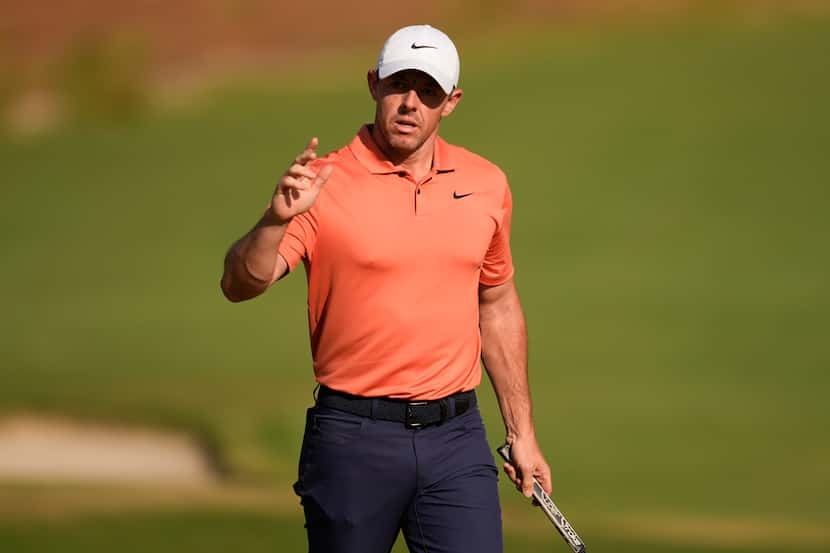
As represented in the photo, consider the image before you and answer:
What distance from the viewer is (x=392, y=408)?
4137 mm

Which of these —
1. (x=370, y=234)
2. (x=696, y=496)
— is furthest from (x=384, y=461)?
(x=696, y=496)

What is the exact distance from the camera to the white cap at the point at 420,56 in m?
4.11

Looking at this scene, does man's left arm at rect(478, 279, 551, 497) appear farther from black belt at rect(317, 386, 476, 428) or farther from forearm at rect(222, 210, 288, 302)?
forearm at rect(222, 210, 288, 302)

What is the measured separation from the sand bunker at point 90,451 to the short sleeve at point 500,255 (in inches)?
282

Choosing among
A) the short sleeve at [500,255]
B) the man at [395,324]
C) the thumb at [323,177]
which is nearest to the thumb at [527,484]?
the man at [395,324]

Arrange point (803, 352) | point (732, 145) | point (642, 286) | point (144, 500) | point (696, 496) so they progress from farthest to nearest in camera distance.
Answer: point (732, 145)
point (642, 286)
point (803, 352)
point (696, 496)
point (144, 500)

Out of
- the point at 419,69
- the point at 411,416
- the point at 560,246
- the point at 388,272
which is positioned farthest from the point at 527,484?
the point at 560,246

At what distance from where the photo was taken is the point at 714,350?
1316 centimetres

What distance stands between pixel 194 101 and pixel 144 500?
826cm

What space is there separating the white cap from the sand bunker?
24.9 ft

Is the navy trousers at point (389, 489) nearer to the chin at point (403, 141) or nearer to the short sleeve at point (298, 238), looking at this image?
the short sleeve at point (298, 238)

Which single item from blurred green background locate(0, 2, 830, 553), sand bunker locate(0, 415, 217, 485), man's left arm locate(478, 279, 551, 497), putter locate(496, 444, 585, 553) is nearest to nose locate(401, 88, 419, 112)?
man's left arm locate(478, 279, 551, 497)

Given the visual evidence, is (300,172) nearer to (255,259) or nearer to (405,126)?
(255,259)

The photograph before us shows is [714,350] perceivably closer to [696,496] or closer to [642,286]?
[642,286]
